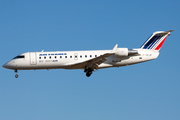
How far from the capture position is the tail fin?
28.2 meters

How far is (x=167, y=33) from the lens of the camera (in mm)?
28469

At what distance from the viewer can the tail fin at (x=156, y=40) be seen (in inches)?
1109

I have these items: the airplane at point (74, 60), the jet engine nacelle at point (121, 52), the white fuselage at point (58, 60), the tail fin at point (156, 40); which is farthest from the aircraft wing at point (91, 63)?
the tail fin at point (156, 40)

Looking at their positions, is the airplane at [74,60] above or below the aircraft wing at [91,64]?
above

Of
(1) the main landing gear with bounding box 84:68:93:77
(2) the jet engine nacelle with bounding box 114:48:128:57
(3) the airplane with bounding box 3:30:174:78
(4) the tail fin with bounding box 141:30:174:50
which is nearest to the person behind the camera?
(2) the jet engine nacelle with bounding box 114:48:128:57

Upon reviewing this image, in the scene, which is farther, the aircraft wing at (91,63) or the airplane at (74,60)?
the airplane at (74,60)

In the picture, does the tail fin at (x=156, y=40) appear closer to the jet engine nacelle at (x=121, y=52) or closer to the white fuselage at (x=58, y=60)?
the white fuselage at (x=58, y=60)

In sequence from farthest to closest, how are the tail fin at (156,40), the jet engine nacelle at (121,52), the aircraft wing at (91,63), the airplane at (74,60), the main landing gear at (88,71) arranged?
1. the tail fin at (156,40)
2. the main landing gear at (88,71)
3. the airplane at (74,60)
4. the jet engine nacelle at (121,52)
5. the aircraft wing at (91,63)

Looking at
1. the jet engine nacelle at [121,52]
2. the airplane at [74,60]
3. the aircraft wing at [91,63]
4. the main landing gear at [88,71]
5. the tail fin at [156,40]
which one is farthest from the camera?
the tail fin at [156,40]

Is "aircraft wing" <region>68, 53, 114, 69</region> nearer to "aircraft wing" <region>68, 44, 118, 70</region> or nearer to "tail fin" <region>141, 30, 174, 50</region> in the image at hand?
"aircraft wing" <region>68, 44, 118, 70</region>

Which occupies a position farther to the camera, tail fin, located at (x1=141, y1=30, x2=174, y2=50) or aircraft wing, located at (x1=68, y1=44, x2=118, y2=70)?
tail fin, located at (x1=141, y1=30, x2=174, y2=50)

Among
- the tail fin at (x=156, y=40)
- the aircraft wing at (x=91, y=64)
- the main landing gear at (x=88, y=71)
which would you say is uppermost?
the tail fin at (x=156, y=40)

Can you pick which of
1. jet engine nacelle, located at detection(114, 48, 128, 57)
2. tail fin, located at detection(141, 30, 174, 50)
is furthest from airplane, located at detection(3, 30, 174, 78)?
tail fin, located at detection(141, 30, 174, 50)

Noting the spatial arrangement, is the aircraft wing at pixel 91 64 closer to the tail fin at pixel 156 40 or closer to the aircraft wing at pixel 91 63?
the aircraft wing at pixel 91 63
